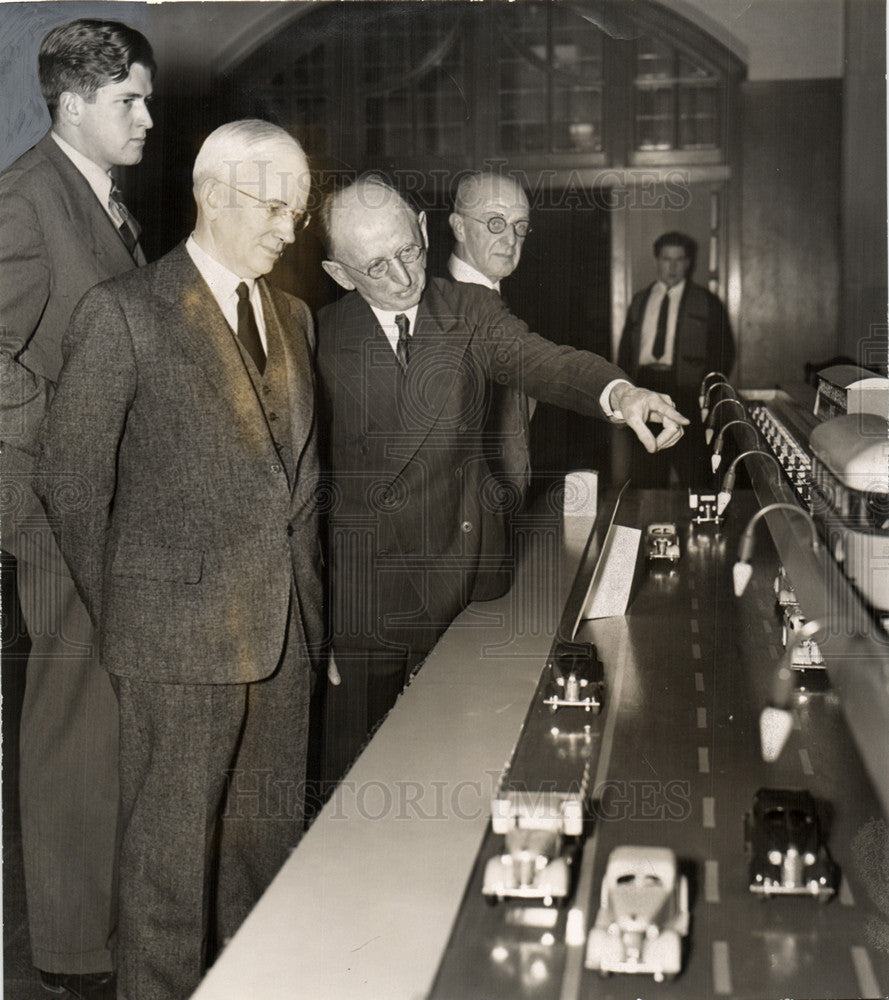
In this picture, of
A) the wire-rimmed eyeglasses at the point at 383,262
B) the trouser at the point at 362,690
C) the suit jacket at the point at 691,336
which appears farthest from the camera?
the suit jacket at the point at 691,336

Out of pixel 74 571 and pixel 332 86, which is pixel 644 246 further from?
pixel 74 571

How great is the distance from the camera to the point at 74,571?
2.38 meters

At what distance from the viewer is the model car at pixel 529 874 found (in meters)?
1.38

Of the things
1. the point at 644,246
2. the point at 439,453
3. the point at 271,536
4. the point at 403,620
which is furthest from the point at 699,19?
the point at 271,536

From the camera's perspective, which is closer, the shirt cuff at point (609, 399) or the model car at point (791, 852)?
the model car at point (791, 852)

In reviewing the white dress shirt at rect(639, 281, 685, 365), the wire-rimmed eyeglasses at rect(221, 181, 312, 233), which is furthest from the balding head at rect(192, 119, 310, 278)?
the white dress shirt at rect(639, 281, 685, 365)

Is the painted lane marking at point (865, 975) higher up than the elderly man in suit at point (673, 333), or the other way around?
the elderly man in suit at point (673, 333)

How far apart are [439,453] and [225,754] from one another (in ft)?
3.76

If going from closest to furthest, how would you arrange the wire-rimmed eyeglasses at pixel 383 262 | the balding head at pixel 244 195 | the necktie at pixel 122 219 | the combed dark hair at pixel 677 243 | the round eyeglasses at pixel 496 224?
the balding head at pixel 244 195 → the necktie at pixel 122 219 → the wire-rimmed eyeglasses at pixel 383 262 → the round eyeglasses at pixel 496 224 → the combed dark hair at pixel 677 243

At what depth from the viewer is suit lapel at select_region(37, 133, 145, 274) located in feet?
8.73

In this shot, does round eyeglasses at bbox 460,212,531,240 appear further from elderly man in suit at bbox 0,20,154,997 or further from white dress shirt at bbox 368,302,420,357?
elderly man in suit at bbox 0,20,154,997

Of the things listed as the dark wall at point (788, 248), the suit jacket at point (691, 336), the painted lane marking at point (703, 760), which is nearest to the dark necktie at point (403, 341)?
the painted lane marking at point (703, 760)

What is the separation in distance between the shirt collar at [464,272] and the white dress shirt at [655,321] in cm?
159

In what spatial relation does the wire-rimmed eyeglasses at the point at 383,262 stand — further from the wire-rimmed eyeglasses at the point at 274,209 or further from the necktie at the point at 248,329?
the necktie at the point at 248,329
